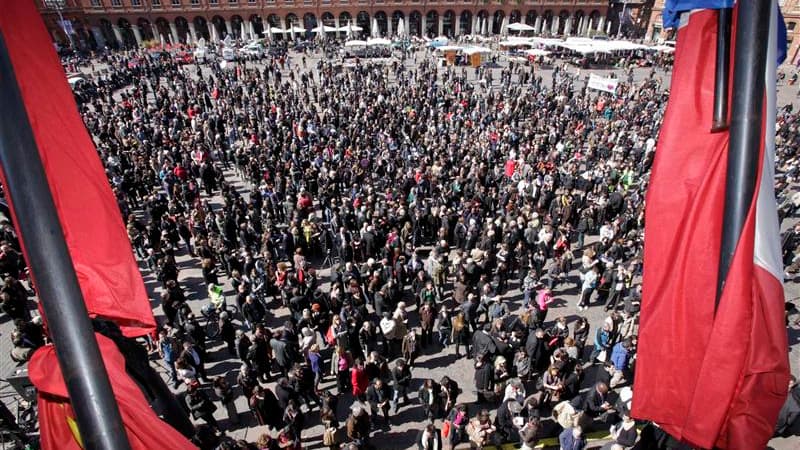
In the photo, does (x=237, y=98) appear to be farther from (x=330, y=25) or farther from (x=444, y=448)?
(x=330, y=25)

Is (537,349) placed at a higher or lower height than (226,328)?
lower

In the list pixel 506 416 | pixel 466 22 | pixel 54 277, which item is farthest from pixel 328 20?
pixel 54 277

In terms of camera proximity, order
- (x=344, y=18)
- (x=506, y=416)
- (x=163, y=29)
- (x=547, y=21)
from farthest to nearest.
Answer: (x=547, y=21) → (x=344, y=18) → (x=163, y=29) → (x=506, y=416)

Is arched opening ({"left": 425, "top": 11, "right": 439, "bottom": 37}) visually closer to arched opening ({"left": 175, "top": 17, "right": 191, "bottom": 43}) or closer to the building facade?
the building facade

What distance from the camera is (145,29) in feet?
205

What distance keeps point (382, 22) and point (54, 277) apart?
239 feet

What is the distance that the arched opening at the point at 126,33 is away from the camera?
60969 millimetres

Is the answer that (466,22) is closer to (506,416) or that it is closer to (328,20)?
(328,20)

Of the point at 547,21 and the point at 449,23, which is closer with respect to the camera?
the point at 449,23

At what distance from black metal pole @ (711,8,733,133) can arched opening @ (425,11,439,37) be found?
2784 inches

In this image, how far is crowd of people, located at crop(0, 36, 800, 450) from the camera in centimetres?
760

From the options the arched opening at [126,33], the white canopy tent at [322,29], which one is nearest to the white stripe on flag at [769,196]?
the white canopy tent at [322,29]

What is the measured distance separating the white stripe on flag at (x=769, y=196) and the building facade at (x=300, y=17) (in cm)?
6371

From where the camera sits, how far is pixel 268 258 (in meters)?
11.2
